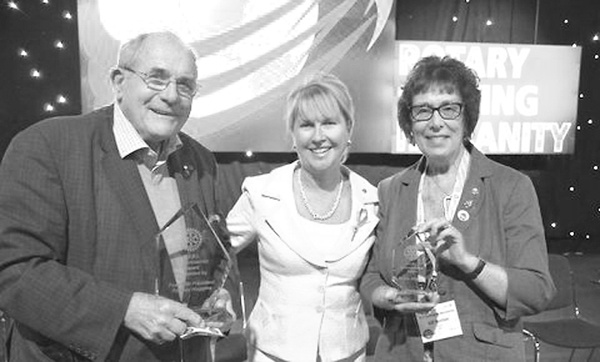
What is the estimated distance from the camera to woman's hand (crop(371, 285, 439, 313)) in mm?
1513

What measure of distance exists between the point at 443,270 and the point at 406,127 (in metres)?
0.54

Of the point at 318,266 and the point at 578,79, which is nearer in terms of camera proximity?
the point at 318,266

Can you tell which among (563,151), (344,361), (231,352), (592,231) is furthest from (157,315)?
(592,231)

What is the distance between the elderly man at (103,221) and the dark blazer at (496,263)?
27.2 inches

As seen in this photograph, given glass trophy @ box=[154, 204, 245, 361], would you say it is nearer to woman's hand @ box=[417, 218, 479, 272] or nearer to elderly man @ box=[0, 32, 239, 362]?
elderly man @ box=[0, 32, 239, 362]

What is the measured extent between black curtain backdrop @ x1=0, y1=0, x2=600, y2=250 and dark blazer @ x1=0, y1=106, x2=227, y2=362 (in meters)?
2.25

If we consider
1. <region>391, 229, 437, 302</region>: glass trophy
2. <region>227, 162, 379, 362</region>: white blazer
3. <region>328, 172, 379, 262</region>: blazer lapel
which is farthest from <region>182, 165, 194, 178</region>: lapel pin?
<region>391, 229, 437, 302</region>: glass trophy

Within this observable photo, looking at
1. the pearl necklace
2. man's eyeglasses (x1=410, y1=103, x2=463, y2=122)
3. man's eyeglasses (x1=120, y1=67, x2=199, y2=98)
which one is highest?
man's eyeglasses (x1=120, y1=67, x2=199, y2=98)

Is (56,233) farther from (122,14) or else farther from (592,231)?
(592,231)

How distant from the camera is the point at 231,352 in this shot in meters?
2.85

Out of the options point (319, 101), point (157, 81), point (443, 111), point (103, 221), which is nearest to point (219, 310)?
point (103, 221)

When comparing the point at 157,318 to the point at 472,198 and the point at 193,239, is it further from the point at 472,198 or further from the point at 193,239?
the point at 472,198

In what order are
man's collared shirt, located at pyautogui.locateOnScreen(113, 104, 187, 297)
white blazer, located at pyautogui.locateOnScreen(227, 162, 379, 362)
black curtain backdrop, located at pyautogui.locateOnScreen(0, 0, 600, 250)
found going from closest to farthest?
1. man's collared shirt, located at pyautogui.locateOnScreen(113, 104, 187, 297)
2. white blazer, located at pyautogui.locateOnScreen(227, 162, 379, 362)
3. black curtain backdrop, located at pyautogui.locateOnScreen(0, 0, 600, 250)

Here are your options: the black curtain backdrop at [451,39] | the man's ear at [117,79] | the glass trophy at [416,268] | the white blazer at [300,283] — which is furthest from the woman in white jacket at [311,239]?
the black curtain backdrop at [451,39]
